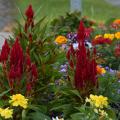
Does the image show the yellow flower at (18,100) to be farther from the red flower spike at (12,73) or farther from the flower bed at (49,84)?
the red flower spike at (12,73)

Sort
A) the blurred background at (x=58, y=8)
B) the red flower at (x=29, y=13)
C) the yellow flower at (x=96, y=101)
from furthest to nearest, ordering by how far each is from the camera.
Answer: the blurred background at (x=58, y=8)
the red flower at (x=29, y=13)
the yellow flower at (x=96, y=101)

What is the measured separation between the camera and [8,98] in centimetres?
443

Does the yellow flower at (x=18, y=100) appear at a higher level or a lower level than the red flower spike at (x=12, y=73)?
lower

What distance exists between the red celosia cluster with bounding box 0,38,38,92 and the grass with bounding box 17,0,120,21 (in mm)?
11533

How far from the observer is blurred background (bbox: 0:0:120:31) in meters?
16.0

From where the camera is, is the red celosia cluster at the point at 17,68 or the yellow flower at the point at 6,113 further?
the red celosia cluster at the point at 17,68

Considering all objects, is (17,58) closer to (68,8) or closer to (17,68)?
(17,68)

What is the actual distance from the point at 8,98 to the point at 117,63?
2.10 m

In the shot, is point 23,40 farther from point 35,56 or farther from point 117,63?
point 117,63

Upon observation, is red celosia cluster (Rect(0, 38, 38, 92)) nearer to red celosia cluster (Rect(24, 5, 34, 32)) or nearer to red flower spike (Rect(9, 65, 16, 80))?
red flower spike (Rect(9, 65, 16, 80))

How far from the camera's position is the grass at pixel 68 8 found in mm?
16641

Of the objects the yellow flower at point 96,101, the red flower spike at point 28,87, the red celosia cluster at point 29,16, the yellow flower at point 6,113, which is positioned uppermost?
the red celosia cluster at point 29,16

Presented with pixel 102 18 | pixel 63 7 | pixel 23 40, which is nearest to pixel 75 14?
pixel 23 40

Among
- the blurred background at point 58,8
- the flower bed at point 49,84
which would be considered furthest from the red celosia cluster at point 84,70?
the blurred background at point 58,8
